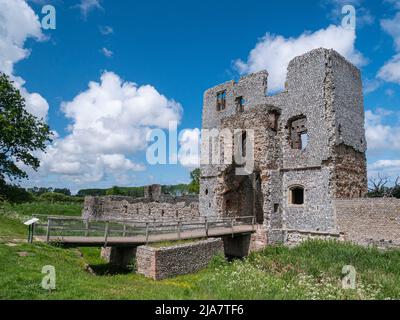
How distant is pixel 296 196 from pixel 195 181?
3985cm

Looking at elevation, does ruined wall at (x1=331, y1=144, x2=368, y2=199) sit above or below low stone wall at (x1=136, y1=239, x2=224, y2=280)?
above

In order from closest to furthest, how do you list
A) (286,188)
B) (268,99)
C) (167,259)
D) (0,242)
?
1. (0,242)
2. (167,259)
3. (286,188)
4. (268,99)

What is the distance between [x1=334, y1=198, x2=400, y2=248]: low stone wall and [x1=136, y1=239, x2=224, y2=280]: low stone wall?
750 cm

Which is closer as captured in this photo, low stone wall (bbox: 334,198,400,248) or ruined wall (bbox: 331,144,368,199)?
low stone wall (bbox: 334,198,400,248)

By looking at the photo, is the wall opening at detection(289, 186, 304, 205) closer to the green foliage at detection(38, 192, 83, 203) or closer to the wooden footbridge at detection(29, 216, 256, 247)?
the wooden footbridge at detection(29, 216, 256, 247)

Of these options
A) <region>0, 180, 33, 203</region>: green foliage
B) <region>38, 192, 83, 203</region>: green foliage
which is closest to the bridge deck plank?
<region>0, 180, 33, 203</region>: green foliage

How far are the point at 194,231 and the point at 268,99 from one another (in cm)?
1070

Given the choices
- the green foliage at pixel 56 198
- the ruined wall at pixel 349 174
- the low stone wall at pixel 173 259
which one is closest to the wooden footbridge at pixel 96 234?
the low stone wall at pixel 173 259

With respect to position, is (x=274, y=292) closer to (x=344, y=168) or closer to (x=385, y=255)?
(x=385, y=255)

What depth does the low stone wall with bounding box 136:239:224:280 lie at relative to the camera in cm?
1362

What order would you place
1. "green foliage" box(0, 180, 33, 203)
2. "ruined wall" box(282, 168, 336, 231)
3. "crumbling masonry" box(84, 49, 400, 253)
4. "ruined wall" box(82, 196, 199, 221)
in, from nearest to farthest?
1. "crumbling masonry" box(84, 49, 400, 253)
2. "ruined wall" box(282, 168, 336, 231)
3. "green foliage" box(0, 180, 33, 203)
4. "ruined wall" box(82, 196, 199, 221)

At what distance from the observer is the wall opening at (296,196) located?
20.9 meters
